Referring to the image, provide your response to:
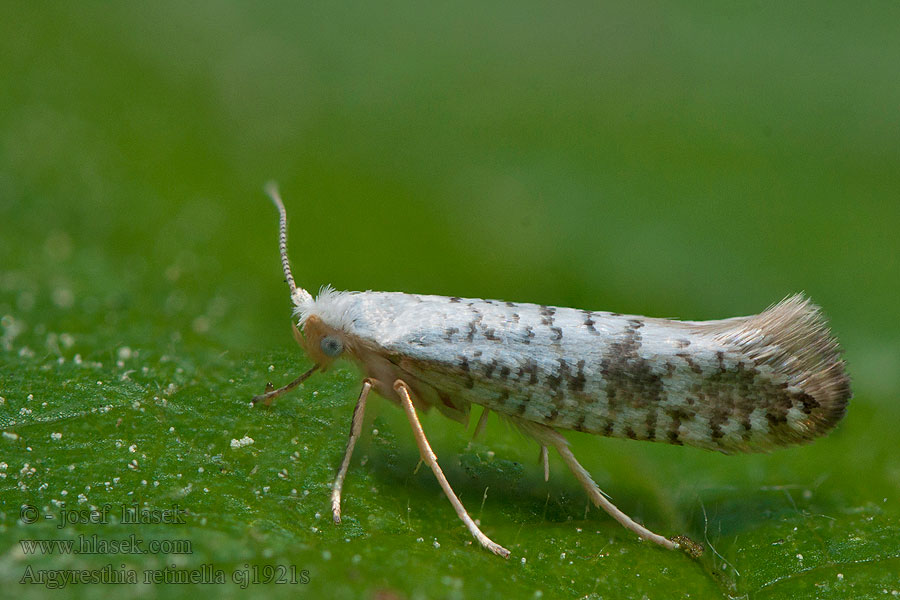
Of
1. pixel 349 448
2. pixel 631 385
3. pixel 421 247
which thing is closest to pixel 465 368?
pixel 349 448

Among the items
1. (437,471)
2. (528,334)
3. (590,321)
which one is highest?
(590,321)

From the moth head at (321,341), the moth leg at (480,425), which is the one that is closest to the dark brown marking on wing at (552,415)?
the moth leg at (480,425)

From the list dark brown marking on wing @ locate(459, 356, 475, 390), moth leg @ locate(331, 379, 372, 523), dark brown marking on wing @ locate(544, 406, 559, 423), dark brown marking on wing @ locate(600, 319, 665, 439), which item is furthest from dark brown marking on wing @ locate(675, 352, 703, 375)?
moth leg @ locate(331, 379, 372, 523)

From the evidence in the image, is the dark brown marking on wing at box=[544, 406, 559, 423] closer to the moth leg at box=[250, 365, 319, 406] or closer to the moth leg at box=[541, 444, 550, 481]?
the moth leg at box=[541, 444, 550, 481]

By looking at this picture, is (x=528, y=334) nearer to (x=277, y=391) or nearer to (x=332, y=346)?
(x=332, y=346)

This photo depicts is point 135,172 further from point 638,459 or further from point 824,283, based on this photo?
point 824,283

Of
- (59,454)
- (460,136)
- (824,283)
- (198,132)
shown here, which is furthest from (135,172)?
(824,283)

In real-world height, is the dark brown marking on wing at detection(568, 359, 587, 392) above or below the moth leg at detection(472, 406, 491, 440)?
above
